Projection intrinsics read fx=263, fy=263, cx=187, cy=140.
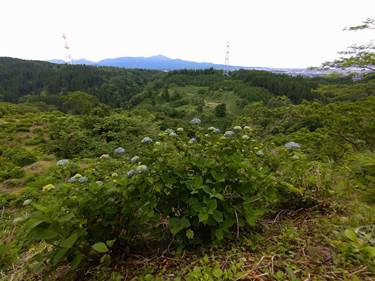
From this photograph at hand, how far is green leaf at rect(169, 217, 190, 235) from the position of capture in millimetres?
1637

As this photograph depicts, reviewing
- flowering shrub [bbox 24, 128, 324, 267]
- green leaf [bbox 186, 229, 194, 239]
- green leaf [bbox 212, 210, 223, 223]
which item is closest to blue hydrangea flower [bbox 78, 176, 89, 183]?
flowering shrub [bbox 24, 128, 324, 267]

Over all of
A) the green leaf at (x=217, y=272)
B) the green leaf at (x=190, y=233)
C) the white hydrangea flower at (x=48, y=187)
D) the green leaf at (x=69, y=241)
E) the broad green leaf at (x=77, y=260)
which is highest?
the white hydrangea flower at (x=48, y=187)

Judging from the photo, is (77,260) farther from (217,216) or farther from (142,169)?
(217,216)

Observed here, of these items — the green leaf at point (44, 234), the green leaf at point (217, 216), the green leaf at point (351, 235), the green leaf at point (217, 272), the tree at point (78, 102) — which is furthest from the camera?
the tree at point (78, 102)

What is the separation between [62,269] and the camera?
1723mm

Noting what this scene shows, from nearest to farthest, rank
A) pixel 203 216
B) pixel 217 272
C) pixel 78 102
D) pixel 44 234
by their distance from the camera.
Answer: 1. pixel 44 234
2. pixel 217 272
3. pixel 203 216
4. pixel 78 102

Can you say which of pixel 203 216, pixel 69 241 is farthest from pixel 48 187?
pixel 203 216

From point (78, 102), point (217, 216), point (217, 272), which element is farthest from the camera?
point (78, 102)

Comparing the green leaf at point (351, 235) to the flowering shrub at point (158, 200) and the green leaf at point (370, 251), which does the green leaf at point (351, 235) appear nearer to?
the green leaf at point (370, 251)

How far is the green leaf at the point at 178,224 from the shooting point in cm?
164

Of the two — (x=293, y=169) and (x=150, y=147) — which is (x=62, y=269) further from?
(x=293, y=169)

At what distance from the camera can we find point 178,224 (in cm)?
166

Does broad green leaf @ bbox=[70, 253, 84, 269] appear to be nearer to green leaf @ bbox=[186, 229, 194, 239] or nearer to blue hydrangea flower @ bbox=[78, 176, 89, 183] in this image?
blue hydrangea flower @ bbox=[78, 176, 89, 183]

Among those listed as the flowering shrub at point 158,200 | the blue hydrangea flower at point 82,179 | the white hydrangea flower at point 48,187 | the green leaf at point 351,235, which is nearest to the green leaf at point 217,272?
the flowering shrub at point 158,200
